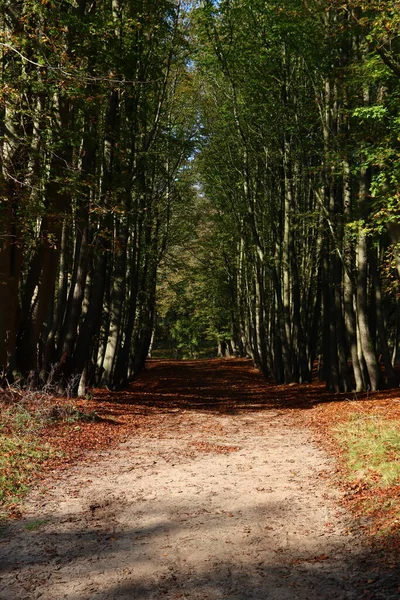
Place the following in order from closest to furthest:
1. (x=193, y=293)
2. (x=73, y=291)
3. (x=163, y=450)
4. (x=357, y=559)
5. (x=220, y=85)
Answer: (x=357, y=559), (x=163, y=450), (x=73, y=291), (x=220, y=85), (x=193, y=293)

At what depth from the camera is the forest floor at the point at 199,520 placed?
4.40 m

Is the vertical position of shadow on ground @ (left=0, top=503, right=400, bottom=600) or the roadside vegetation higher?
the roadside vegetation

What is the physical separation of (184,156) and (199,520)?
1820cm

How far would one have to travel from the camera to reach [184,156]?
2194 centimetres

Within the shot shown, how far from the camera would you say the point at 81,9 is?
12.1 metres

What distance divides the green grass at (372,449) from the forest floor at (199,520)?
14 centimetres

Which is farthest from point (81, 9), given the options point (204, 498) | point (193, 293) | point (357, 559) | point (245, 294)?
point (193, 293)

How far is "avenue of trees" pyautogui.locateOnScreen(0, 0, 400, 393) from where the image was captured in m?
9.81

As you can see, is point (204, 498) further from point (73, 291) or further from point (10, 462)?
point (73, 291)

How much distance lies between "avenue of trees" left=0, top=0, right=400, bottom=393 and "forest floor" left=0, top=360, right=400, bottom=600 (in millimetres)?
4016

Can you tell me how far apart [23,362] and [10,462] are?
5706 mm

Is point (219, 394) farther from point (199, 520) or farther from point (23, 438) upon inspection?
point (199, 520)

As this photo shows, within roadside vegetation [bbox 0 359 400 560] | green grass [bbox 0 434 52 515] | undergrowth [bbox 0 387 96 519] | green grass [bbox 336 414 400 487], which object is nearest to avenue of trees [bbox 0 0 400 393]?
roadside vegetation [bbox 0 359 400 560]

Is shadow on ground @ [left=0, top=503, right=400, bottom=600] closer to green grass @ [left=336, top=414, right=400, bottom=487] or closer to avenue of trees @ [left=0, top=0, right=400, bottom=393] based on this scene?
green grass @ [left=336, top=414, right=400, bottom=487]
